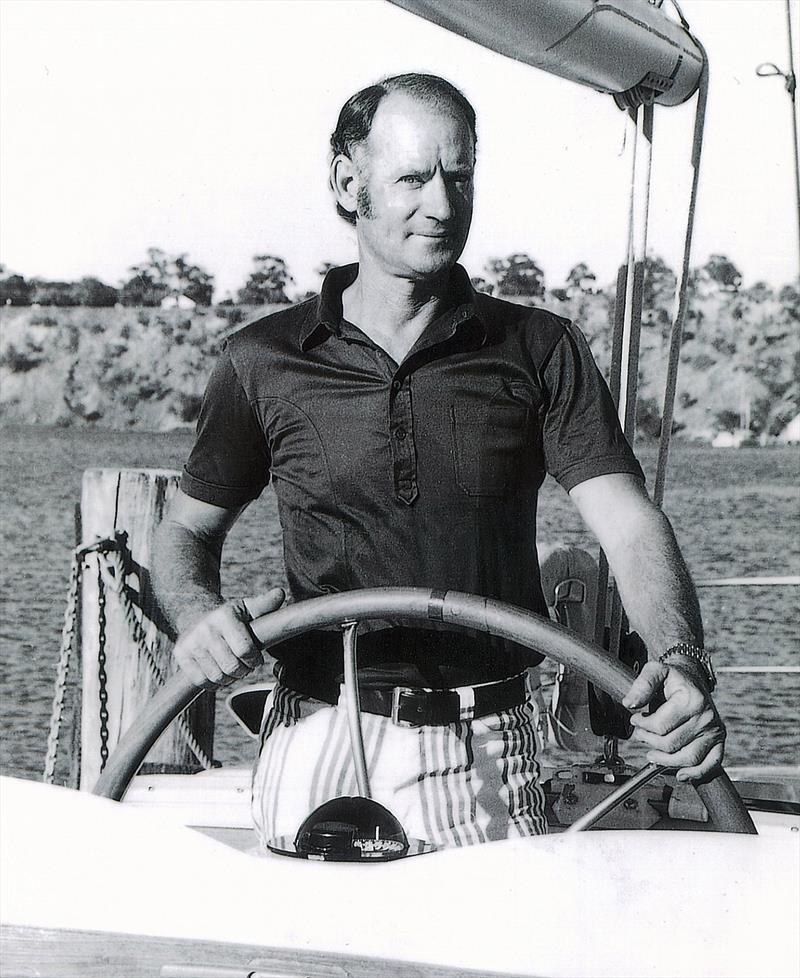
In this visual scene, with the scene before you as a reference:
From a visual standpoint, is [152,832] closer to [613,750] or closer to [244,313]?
[613,750]

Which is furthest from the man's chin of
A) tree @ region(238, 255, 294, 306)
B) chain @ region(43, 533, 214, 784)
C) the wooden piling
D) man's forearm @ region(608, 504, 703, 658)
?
tree @ region(238, 255, 294, 306)

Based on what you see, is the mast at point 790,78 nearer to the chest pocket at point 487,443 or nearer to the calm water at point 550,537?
the chest pocket at point 487,443

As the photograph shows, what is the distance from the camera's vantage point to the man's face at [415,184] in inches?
55.9

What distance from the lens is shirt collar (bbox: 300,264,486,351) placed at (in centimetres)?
145

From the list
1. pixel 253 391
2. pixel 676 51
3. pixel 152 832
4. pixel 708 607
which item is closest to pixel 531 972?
pixel 152 832

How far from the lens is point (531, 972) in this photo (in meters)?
1.05

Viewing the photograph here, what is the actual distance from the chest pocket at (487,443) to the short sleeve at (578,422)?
37mm

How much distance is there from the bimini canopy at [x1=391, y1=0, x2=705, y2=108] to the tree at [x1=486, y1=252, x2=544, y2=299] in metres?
0.72

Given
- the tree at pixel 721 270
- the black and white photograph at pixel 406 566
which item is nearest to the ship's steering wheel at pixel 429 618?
the black and white photograph at pixel 406 566

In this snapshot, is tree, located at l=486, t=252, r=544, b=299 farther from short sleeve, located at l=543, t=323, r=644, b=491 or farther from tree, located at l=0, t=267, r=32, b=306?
tree, located at l=0, t=267, r=32, b=306

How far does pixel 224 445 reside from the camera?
1514mm

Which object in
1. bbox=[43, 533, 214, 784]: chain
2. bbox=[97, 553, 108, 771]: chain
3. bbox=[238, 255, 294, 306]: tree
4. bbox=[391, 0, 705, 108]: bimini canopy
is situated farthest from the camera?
bbox=[238, 255, 294, 306]: tree

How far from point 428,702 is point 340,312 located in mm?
475

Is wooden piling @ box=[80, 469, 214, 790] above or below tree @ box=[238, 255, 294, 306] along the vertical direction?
below
